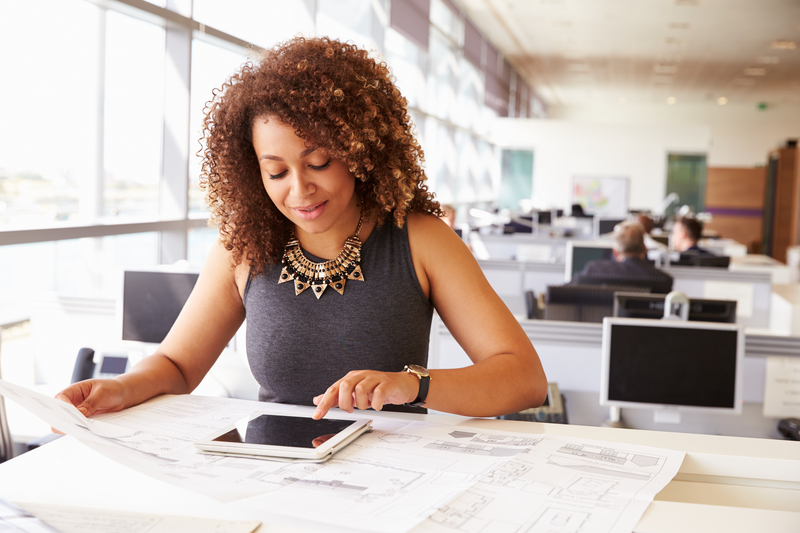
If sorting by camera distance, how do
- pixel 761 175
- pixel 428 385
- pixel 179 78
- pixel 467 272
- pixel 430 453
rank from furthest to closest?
pixel 761 175, pixel 179 78, pixel 467 272, pixel 428 385, pixel 430 453

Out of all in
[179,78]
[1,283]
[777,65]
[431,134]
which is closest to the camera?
[1,283]

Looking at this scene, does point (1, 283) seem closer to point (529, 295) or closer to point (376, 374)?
point (529, 295)

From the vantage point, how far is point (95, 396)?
99cm

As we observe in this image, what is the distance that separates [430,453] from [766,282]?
12.8 ft

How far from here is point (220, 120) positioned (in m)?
1.21

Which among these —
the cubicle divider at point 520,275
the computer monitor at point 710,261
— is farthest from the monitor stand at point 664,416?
the computer monitor at point 710,261

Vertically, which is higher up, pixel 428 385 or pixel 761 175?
pixel 761 175

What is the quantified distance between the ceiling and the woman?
8.81 metres

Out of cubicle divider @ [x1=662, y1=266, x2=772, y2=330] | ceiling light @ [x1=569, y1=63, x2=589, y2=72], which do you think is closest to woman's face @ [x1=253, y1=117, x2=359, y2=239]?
cubicle divider @ [x1=662, y1=266, x2=772, y2=330]

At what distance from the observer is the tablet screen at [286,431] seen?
2.72ft

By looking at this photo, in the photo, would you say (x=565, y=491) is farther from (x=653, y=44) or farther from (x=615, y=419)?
(x=653, y=44)

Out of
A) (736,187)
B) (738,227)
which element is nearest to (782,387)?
(738,227)

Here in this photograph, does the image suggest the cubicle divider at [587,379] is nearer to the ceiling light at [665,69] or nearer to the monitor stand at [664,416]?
the monitor stand at [664,416]

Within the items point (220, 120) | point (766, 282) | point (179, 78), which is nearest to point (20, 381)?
point (220, 120)
